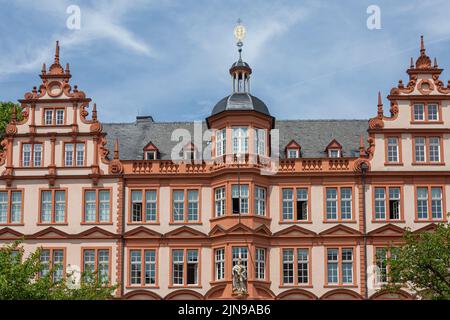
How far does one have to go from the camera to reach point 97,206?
49.5m

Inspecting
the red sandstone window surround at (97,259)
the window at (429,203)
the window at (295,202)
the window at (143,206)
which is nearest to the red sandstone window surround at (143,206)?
the window at (143,206)

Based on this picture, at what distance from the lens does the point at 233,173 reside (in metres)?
48.5

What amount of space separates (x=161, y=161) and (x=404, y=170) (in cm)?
1520

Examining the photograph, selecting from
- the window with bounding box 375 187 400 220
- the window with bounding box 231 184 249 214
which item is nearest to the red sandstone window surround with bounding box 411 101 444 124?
the window with bounding box 375 187 400 220

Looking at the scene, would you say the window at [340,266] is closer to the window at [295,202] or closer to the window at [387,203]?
the window at [295,202]

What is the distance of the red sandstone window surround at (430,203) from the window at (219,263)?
12.0 meters

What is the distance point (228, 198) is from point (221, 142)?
3.87 metres

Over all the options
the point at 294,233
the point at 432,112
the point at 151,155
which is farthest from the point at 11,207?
the point at 432,112

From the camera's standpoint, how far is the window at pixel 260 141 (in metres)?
49.6

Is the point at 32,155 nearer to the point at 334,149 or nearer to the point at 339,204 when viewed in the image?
the point at 334,149

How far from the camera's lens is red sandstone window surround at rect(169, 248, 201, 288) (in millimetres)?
48406

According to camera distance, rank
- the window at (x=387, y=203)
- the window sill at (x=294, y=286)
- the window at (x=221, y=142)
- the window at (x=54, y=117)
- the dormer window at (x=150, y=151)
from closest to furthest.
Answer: the window sill at (x=294, y=286)
the window at (x=387, y=203)
the window at (x=221, y=142)
the window at (x=54, y=117)
the dormer window at (x=150, y=151)
